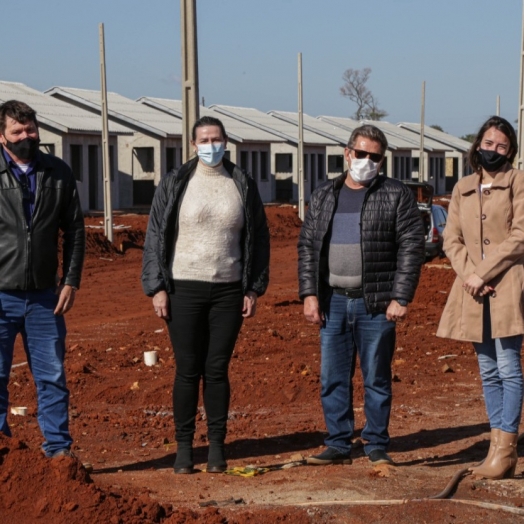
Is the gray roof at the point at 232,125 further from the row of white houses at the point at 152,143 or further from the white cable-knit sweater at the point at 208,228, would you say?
the white cable-knit sweater at the point at 208,228

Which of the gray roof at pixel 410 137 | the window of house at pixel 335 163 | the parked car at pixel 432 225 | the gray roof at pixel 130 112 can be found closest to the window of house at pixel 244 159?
the gray roof at pixel 130 112

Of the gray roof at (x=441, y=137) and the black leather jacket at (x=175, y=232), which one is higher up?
the gray roof at (x=441, y=137)

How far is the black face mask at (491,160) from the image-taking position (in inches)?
239

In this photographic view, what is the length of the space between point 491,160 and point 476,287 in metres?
0.73

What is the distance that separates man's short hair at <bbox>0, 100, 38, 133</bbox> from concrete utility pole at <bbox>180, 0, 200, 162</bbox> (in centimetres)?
369

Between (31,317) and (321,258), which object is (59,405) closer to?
(31,317)

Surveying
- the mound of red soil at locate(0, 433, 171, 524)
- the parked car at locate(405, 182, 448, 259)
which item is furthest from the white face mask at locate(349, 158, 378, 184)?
the parked car at locate(405, 182, 448, 259)

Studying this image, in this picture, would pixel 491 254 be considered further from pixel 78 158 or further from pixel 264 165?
pixel 264 165

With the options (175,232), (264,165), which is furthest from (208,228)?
(264,165)

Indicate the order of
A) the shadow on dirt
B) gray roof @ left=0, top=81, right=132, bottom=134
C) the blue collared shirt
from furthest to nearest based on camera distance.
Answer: gray roof @ left=0, top=81, right=132, bottom=134
the shadow on dirt
the blue collared shirt

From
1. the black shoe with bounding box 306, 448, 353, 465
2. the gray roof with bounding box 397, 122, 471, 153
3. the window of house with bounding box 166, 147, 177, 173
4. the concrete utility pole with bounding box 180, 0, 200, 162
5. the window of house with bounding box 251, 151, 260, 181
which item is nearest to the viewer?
the black shoe with bounding box 306, 448, 353, 465

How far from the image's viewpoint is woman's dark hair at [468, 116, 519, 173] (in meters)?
6.10

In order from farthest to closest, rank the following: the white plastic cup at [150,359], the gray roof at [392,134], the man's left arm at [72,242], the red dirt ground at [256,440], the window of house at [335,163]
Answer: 1. the gray roof at [392,134]
2. the window of house at [335,163]
3. the white plastic cup at [150,359]
4. the man's left arm at [72,242]
5. the red dirt ground at [256,440]

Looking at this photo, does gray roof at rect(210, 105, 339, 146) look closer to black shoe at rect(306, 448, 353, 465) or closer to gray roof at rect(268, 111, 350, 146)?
gray roof at rect(268, 111, 350, 146)
